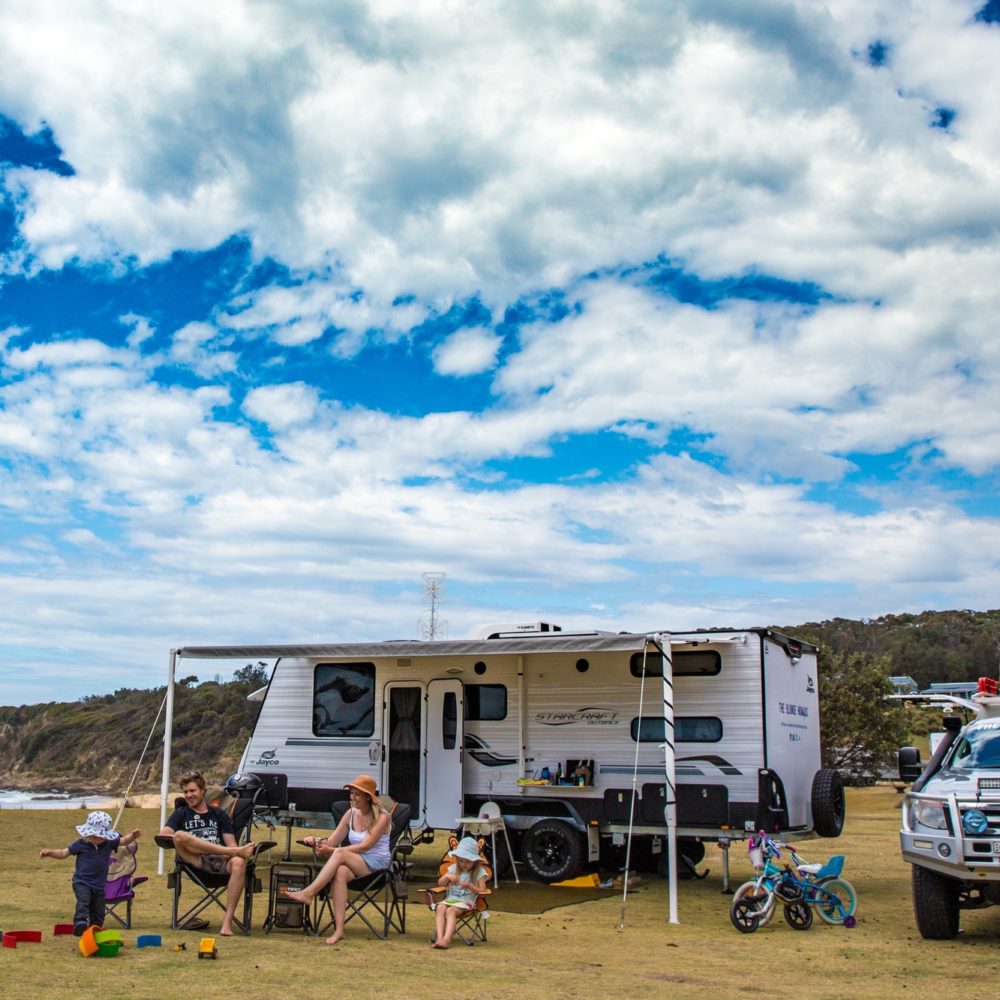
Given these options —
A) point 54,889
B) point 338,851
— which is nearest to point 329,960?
point 338,851

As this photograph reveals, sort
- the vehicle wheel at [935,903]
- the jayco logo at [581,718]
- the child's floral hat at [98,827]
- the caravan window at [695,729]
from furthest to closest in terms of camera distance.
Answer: the jayco logo at [581,718], the caravan window at [695,729], the vehicle wheel at [935,903], the child's floral hat at [98,827]

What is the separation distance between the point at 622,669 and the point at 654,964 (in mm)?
4463

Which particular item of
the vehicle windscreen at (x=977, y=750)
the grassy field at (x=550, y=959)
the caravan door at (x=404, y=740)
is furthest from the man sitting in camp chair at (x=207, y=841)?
the vehicle windscreen at (x=977, y=750)

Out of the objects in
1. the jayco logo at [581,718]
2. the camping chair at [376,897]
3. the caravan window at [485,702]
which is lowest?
the camping chair at [376,897]

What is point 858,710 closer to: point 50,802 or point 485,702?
point 485,702

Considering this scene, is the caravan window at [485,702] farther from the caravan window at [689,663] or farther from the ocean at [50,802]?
the ocean at [50,802]

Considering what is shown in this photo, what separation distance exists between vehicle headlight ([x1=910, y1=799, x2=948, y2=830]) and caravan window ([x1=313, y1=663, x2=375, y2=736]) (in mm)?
6434

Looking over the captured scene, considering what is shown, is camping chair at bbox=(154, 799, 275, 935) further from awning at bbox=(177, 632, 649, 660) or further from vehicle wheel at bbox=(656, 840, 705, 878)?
vehicle wheel at bbox=(656, 840, 705, 878)

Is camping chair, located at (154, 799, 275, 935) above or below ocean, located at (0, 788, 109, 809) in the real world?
above

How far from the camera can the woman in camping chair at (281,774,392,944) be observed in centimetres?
754

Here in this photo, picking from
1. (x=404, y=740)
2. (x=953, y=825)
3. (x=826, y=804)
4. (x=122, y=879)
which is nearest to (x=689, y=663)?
(x=826, y=804)

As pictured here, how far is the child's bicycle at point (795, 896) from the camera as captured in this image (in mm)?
8508

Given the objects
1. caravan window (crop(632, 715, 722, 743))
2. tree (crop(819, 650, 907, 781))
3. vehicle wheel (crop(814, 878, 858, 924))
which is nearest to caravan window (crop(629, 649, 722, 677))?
caravan window (crop(632, 715, 722, 743))

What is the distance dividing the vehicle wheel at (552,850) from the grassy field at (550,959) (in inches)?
25.8
